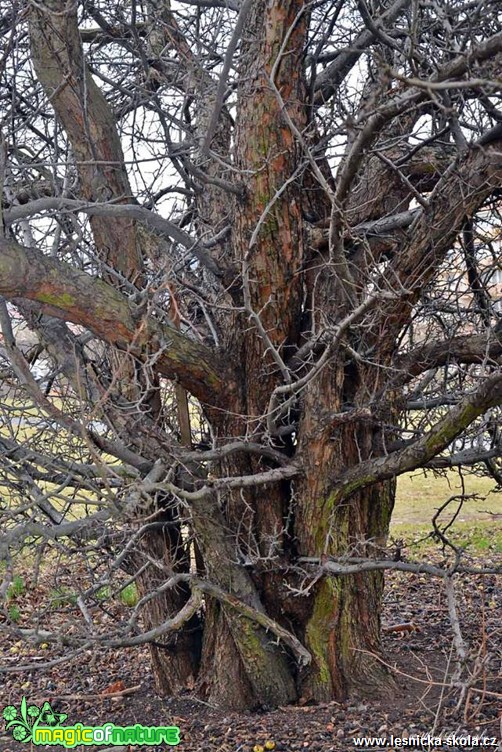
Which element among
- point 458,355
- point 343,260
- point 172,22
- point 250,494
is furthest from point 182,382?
point 172,22

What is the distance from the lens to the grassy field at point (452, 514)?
9.15 metres

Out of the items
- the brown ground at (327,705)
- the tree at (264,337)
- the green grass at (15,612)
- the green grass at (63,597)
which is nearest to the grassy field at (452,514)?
the brown ground at (327,705)

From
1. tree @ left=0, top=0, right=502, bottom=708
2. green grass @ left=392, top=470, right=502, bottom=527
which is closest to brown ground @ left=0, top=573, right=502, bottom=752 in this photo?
tree @ left=0, top=0, right=502, bottom=708

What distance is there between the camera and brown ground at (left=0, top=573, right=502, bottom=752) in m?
4.10

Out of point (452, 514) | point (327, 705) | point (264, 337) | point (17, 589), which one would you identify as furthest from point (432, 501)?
point (264, 337)

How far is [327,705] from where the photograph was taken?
4.63m

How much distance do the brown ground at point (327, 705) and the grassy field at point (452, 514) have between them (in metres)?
1.38

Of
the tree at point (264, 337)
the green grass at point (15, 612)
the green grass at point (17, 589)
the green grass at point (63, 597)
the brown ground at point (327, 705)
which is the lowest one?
the brown ground at point (327, 705)

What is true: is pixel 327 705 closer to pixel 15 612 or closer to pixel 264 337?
pixel 264 337

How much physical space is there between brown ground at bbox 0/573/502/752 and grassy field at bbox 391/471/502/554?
1376 millimetres

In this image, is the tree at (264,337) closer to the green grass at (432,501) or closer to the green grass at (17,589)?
the green grass at (17,589)

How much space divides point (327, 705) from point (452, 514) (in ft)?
24.8

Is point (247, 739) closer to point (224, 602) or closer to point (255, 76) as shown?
point (224, 602)

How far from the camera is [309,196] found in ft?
15.8
